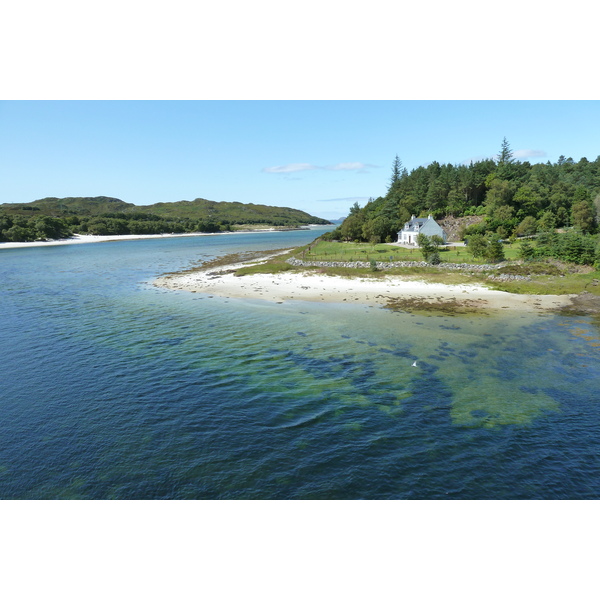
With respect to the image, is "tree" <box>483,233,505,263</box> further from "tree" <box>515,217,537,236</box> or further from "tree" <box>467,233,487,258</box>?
"tree" <box>515,217,537,236</box>

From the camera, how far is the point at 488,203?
88312 millimetres

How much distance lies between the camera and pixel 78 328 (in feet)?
110

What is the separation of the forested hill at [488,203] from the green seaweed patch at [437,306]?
44.9 metres

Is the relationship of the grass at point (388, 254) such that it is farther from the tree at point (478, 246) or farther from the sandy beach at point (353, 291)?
the sandy beach at point (353, 291)

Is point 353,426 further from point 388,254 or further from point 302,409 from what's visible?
point 388,254

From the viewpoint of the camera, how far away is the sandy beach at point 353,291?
40.8 m

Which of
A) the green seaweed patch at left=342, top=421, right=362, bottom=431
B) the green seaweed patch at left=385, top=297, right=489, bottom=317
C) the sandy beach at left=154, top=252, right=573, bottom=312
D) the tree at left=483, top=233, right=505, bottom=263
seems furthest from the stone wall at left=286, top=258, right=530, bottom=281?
the green seaweed patch at left=342, top=421, right=362, bottom=431

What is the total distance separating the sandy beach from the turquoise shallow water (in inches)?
252

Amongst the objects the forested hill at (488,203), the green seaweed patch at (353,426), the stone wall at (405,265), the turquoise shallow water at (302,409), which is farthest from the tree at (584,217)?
the green seaweed patch at (353,426)

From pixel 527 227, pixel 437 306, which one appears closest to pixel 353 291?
pixel 437 306

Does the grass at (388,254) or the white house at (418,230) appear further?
the white house at (418,230)

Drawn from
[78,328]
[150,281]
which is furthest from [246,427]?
[150,281]

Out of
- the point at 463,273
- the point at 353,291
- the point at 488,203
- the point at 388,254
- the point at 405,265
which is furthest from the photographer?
the point at 488,203

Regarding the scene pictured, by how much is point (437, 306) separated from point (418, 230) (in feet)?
149
